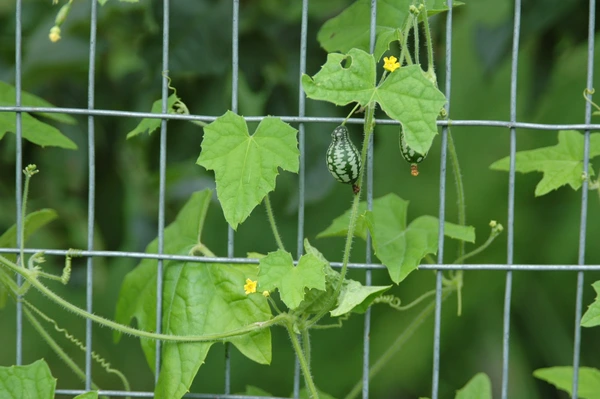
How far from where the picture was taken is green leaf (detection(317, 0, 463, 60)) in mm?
1124

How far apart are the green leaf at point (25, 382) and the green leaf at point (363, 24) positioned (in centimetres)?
60

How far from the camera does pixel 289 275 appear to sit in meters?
1.04

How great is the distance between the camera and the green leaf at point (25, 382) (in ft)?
3.65

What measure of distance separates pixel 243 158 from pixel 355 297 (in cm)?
23

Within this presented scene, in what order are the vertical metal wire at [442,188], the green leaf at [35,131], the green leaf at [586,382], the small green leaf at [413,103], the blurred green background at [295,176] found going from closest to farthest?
the small green leaf at [413,103] < the vertical metal wire at [442,188] < the green leaf at [35,131] < the green leaf at [586,382] < the blurred green background at [295,176]

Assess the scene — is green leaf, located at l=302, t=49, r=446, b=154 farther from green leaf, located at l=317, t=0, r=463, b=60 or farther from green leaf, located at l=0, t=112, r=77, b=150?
green leaf, located at l=0, t=112, r=77, b=150

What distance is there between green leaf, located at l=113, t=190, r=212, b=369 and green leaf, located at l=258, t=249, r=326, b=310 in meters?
0.17

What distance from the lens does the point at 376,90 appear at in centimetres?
100

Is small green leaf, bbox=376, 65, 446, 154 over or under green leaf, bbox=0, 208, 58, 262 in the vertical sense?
over

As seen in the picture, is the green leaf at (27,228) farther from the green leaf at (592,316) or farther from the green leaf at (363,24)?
the green leaf at (592,316)

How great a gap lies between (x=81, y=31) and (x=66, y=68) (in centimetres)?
9

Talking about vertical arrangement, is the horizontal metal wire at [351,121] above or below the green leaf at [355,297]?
above

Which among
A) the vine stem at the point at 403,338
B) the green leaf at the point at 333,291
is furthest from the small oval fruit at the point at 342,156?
the vine stem at the point at 403,338

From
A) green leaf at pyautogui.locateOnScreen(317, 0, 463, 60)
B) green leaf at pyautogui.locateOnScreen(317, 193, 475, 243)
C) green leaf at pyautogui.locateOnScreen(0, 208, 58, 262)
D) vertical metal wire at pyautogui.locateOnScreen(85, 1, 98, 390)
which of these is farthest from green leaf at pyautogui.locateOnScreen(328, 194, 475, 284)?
green leaf at pyautogui.locateOnScreen(0, 208, 58, 262)
